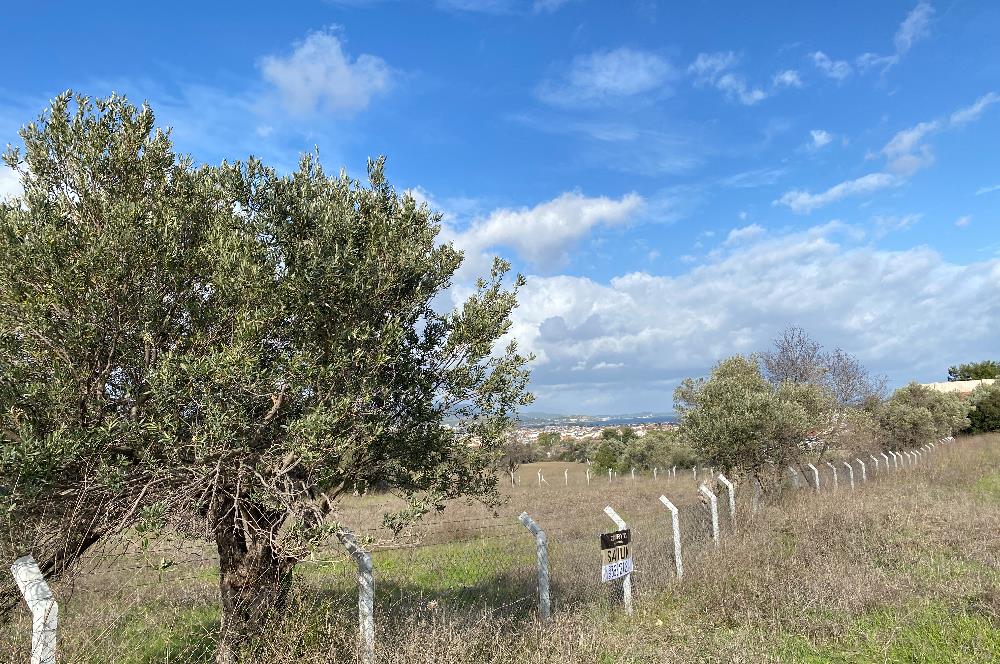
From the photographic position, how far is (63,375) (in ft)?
17.3

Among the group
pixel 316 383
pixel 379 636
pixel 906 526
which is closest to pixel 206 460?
pixel 316 383

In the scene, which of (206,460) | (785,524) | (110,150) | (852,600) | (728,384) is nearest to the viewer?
(206,460)

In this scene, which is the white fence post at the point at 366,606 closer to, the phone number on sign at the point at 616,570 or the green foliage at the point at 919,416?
the phone number on sign at the point at 616,570

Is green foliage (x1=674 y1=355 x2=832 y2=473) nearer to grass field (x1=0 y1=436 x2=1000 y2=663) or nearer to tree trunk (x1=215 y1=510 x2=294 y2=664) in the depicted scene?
grass field (x1=0 y1=436 x2=1000 y2=663)

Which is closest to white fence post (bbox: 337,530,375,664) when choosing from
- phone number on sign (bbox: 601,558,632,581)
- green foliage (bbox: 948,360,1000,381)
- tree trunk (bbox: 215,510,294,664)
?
→ tree trunk (bbox: 215,510,294,664)

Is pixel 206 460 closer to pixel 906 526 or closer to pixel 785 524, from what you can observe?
pixel 785 524

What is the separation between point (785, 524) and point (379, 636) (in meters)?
12.8

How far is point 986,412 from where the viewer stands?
59219mm

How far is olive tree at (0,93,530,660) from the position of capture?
17.5 feet

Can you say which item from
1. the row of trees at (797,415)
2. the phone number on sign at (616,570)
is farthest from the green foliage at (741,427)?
the phone number on sign at (616,570)

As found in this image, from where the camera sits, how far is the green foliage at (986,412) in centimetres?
5828

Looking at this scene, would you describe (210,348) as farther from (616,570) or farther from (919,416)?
(919,416)

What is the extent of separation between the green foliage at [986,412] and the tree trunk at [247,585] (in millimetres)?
72542

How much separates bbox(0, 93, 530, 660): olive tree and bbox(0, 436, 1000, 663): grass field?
0.59 metres
